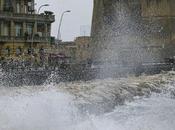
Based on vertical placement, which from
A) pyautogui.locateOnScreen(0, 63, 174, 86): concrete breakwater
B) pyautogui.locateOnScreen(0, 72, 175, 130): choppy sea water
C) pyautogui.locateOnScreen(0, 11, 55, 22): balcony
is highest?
pyautogui.locateOnScreen(0, 11, 55, 22): balcony

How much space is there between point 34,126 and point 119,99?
8355 mm

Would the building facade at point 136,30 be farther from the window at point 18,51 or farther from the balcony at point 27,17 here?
the window at point 18,51

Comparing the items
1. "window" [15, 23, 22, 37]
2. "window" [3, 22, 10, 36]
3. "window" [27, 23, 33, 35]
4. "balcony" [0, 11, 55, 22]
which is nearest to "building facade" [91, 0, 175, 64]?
"balcony" [0, 11, 55, 22]

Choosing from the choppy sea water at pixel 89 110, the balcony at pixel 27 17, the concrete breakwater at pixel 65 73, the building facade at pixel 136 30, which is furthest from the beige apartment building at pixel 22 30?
the choppy sea water at pixel 89 110

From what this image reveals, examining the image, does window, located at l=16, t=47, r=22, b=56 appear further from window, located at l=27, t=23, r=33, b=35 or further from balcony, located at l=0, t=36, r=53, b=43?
window, located at l=27, t=23, r=33, b=35

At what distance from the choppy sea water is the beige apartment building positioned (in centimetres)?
2223

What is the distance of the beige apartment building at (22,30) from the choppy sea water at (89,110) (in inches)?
875

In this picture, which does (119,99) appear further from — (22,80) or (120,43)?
(120,43)

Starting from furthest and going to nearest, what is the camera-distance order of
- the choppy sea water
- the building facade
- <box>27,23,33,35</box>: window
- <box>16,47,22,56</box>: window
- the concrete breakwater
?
the building facade < <box>27,23,33,35</box>: window < <box>16,47,22,56</box>: window < the concrete breakwater < the choppy sea water

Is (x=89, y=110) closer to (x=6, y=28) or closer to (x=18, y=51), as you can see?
(x=18, y=51)

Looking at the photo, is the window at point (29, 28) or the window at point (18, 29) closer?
the window at point (18, 29)

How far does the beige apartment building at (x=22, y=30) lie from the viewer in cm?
4516

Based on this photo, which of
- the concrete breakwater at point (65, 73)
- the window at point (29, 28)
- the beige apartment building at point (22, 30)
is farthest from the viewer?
the window at point (29, 28)

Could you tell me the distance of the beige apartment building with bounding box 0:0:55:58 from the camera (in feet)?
148
